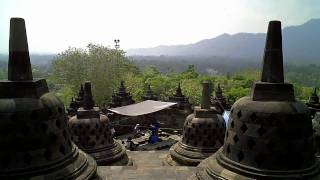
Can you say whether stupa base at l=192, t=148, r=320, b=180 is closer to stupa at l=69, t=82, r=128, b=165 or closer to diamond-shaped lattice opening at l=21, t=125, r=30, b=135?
diamond-shaped lattice opening at l=21, t=125, r=30, b=135

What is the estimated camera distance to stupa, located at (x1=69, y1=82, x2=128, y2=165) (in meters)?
14.4

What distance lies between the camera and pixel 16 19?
752 cm

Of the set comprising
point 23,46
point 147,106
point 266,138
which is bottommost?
point 147,106

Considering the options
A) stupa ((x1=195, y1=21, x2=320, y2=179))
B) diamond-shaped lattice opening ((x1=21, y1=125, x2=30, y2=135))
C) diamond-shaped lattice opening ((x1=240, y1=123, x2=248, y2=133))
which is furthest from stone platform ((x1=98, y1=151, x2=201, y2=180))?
diamond-shaped lattice opening ((x1=21, y1=125, x2=30, y2=135))

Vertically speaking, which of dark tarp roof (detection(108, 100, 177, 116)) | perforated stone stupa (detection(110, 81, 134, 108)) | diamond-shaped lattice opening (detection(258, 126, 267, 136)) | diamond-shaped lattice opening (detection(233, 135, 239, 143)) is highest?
diamond-shaped lattice opening (detection(258, 126, 267, 136))

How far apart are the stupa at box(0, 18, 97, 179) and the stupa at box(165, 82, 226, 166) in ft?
24.5

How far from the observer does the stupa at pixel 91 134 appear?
1440cm

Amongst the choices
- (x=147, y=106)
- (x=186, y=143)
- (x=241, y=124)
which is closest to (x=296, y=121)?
(x=241, y=124)

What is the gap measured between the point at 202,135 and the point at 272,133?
732 centimetres

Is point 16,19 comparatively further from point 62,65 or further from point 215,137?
point 62,65

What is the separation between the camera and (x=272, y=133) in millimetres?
7746

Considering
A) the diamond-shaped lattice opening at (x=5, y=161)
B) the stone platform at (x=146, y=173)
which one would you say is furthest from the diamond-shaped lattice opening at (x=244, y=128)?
the diamond-shaped lattice opening at (x=5, y=161)

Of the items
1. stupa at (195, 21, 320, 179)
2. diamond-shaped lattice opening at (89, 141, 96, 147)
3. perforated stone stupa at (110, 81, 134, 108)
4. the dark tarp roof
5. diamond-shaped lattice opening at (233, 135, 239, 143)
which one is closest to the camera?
stupa at (195, 21, 320, 179)

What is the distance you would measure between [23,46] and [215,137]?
9.72 metres
